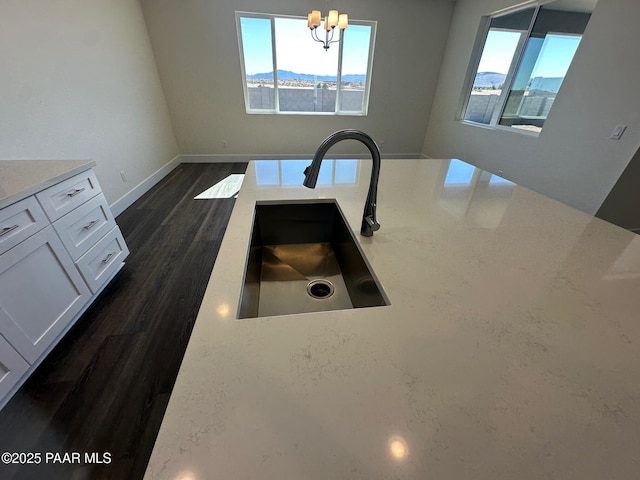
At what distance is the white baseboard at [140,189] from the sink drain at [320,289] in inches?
112

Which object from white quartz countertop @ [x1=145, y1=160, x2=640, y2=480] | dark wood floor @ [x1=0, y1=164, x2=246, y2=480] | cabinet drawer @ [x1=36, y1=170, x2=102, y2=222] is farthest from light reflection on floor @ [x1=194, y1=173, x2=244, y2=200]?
white quartz countertop @ [x1=145, y1=160, x2=640, y2=480]

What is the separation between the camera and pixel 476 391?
411 mm

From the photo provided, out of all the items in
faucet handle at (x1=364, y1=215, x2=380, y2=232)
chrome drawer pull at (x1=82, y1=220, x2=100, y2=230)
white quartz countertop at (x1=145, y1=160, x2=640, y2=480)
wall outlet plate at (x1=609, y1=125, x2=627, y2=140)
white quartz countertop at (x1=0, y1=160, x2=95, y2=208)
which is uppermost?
wall outlet plate at (x1=609, y1=125, x2=627, y2=140)

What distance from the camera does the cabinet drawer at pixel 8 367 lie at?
1.08m

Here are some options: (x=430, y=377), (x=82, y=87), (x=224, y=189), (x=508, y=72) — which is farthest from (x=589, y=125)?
(x=82, y=87)

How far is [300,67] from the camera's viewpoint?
161 inches

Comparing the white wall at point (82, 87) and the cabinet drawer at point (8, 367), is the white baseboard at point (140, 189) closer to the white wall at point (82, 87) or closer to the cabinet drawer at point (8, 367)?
the white wall at point (82, 87)

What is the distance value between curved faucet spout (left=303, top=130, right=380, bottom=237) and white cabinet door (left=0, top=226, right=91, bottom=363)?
144cm

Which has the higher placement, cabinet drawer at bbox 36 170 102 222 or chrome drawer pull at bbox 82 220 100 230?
cabinet drawer at bbox 36 170 102 222

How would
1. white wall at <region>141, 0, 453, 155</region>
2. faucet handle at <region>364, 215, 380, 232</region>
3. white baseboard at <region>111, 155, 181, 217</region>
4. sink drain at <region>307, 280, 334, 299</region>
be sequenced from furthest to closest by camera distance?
1. white wall at <region>141, 0, 453, 155</region>
2. white baseboard at <region>111, 155, 181, 217</region>
3. sink drain at <region>307, 280, 334, 299</region>
4. faucet handle at <region>364, 215, 380, 232</region>

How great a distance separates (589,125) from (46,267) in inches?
173

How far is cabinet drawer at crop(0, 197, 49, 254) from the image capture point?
1086 millimetres

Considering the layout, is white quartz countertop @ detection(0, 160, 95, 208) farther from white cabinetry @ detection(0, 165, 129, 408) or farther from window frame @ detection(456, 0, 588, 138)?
window frame @ detection(456, 0, 588, 138)

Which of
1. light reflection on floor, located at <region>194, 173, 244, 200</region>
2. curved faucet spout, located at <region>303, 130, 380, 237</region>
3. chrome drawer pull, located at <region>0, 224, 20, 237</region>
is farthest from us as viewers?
Result: light reflection on floor, located at <region>194, 173, 244, 200</region>
